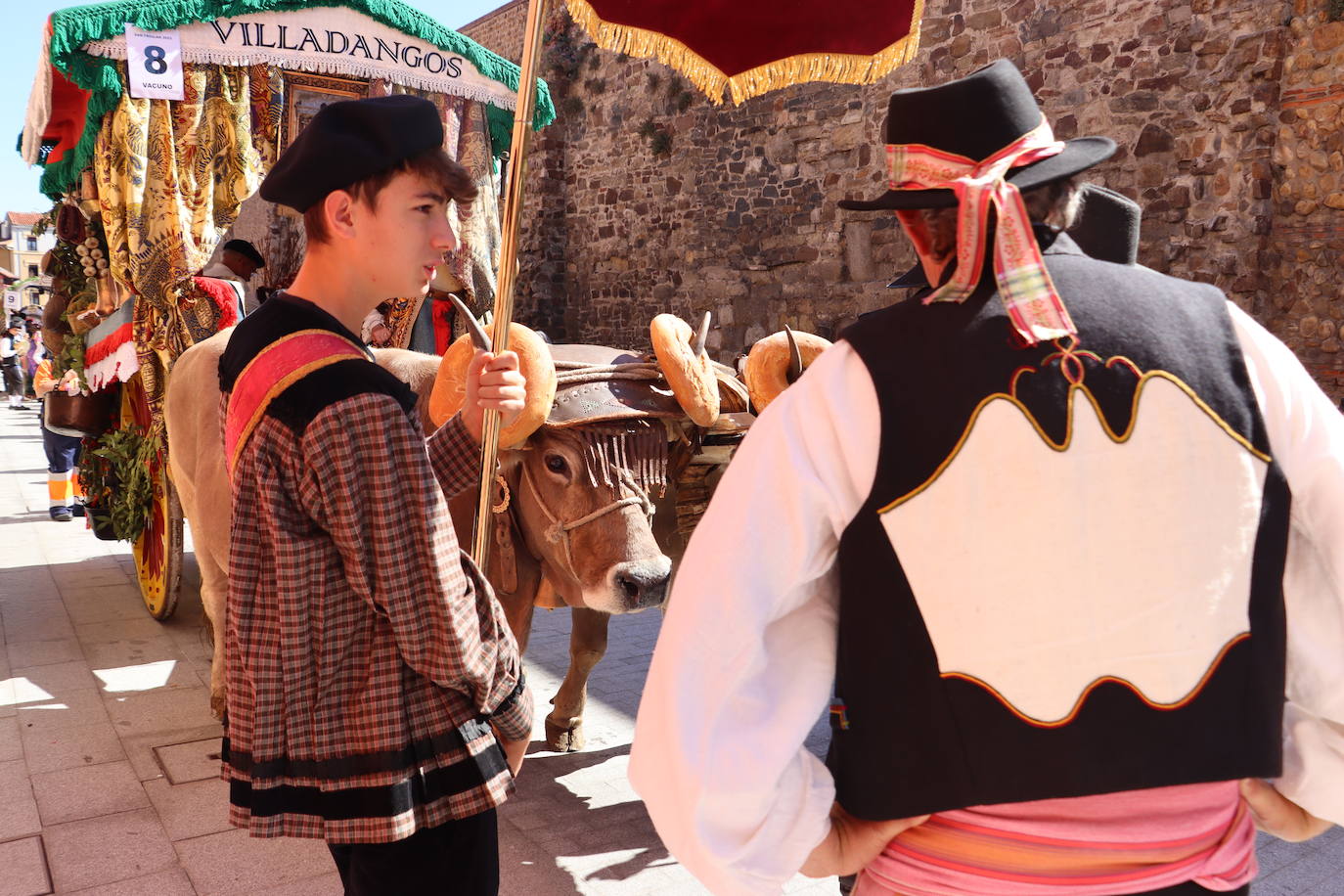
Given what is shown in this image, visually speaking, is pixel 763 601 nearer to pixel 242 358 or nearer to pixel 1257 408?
pixel 1257 408

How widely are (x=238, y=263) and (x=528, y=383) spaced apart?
387 centimetres

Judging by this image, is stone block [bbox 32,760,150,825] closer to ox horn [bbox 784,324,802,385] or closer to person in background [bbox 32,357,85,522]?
ox horn [bbox 784,324,802,385]

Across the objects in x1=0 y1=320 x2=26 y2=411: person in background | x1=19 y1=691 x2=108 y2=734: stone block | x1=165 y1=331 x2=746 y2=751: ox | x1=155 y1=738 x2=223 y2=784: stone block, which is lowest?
x1=0 y1=320 x2=26 y2=411: person in background

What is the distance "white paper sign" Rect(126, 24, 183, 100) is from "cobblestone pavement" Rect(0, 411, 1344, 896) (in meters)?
2.96

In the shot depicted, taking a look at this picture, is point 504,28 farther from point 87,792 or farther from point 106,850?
point 106,850

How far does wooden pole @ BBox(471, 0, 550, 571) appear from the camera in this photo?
222 cm

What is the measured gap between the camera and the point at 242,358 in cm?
191

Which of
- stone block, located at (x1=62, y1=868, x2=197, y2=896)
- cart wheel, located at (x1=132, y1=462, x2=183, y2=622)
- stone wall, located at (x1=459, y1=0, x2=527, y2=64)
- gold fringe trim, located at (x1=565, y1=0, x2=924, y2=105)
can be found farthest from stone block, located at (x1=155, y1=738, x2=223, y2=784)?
stone wall, located at (x1=459, y1=0, x2=527, y2=64)

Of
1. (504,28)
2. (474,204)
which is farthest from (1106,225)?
(504,28)

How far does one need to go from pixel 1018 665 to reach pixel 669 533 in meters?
3.03

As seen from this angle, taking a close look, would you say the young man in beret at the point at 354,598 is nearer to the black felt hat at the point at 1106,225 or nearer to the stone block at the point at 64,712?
the black felt hat at the point at 1106,225

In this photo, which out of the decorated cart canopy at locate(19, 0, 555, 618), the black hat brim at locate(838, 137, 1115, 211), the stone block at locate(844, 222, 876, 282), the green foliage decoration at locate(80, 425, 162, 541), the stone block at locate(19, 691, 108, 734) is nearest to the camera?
the black hat brim at locate(838, 137, 1115, 211)

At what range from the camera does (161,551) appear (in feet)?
19.8

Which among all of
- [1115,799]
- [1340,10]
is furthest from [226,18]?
[1340,10]
